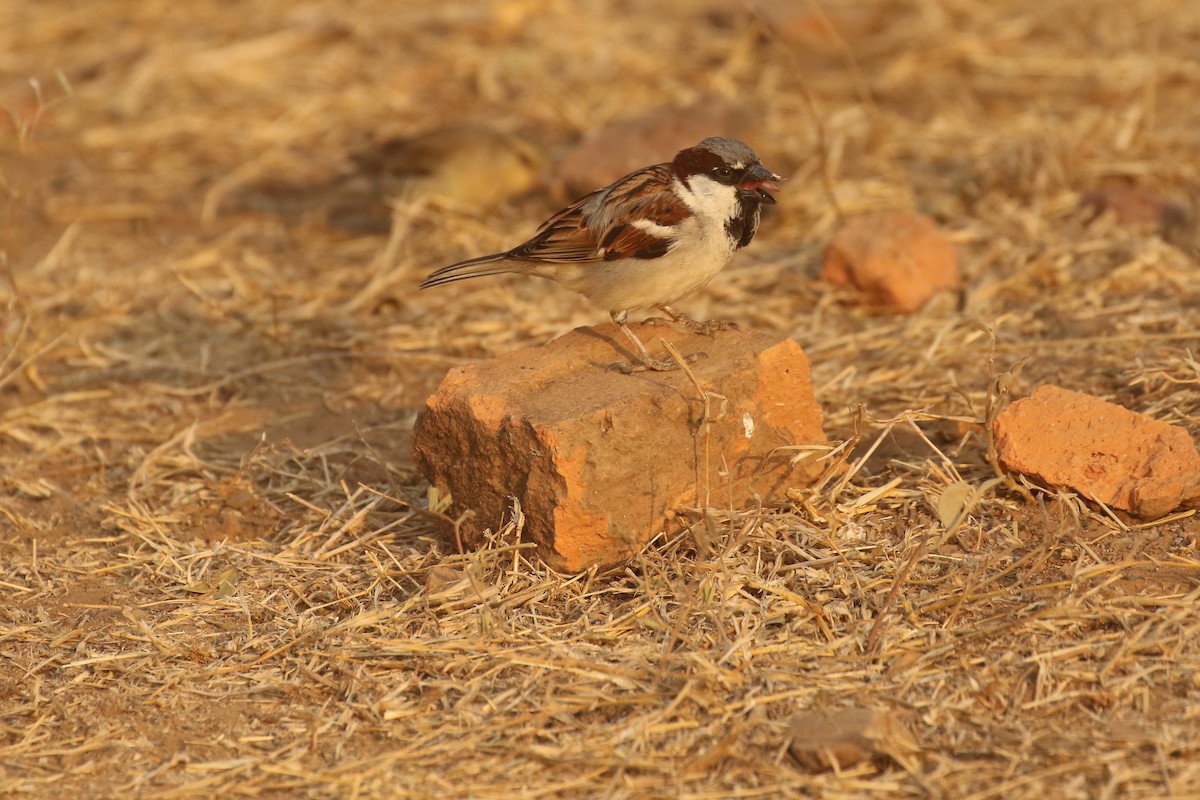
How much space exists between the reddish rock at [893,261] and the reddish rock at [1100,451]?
2.04m

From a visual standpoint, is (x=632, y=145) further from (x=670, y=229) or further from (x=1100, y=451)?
(x=1100, y=451)

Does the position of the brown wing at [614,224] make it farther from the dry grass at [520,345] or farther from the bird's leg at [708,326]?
the dry grass at [520,345]

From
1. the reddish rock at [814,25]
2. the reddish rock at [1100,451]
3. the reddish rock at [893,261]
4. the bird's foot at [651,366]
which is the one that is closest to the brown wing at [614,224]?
the bird's foot at [651,366]

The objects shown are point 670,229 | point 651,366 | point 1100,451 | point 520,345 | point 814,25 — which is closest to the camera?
point 1100,451

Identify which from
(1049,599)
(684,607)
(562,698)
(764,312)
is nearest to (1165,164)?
(764,312)

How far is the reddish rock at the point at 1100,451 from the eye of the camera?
4.87m

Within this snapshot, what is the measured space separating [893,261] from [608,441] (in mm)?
2930

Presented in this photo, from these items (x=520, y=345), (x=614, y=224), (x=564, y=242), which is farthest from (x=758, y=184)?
(x=520, y=345)

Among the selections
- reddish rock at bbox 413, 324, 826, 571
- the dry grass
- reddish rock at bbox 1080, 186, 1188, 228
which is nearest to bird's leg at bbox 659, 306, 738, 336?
reddish rock at bbox 413, 324, 826, 571

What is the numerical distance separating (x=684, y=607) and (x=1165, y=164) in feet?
17.5

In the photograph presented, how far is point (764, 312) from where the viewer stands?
288 inches

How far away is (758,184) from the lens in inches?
217

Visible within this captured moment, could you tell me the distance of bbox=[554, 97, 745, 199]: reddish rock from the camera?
8.44m

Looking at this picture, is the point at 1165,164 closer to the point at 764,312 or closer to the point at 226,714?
the point at 764,312
